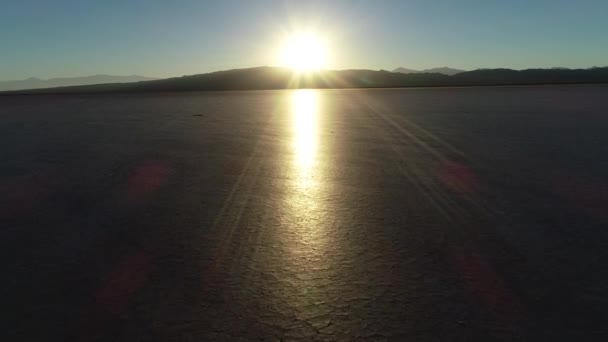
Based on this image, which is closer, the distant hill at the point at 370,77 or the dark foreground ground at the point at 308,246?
the dark foreground ground at the point at 308,246

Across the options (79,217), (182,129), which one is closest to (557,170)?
(79,217)

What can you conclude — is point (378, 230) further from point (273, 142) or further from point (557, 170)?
point (273, 142)

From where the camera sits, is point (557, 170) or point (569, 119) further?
point (569, 119)

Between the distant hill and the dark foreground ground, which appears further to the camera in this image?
the distant hill

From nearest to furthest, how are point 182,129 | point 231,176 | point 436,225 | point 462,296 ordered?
point 462,296 → point 436,225 → point 231,176 → point 182,129

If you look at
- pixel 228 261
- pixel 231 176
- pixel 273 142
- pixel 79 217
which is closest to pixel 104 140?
pixel 273 142

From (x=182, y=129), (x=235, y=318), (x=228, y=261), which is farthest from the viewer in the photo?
(x=182, y=129)

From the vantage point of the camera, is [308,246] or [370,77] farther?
[370,77]
